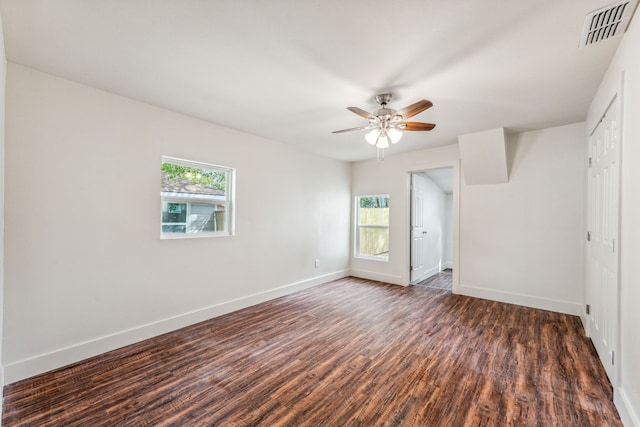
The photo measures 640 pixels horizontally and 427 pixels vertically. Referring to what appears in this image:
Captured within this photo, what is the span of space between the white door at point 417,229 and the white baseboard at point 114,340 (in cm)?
275

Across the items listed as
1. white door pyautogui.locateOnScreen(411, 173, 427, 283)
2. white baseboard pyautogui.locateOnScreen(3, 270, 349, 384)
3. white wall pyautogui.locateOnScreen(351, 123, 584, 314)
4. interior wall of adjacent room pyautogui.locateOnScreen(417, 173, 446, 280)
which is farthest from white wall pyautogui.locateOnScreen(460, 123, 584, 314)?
white baseboard pyautogui.locateOnScreen(3, 270, 349, 384)

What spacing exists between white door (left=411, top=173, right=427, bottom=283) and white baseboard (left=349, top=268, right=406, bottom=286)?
0.96 ft

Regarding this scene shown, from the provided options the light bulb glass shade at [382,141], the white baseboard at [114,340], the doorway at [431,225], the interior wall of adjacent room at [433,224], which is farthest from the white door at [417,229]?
the white baseboard at [114,340]

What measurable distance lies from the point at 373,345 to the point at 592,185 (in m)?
2.84

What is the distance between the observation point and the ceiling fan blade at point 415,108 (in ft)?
7.43

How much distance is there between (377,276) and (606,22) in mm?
Result: 4471

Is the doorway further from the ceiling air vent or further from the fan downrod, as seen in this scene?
the ceiling air vent

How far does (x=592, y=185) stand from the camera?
2.86m

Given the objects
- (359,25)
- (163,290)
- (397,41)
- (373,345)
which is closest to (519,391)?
(373,345)

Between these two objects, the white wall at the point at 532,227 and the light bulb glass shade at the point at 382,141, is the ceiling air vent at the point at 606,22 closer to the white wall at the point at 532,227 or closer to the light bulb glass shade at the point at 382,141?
the light bulb glass shade at the point at 382,141

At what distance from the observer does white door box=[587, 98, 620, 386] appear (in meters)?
2.02

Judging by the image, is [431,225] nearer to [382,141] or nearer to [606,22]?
[382,141]

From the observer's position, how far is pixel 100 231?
101 inches

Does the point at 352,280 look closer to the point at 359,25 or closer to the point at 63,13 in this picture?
the point at 359,25
